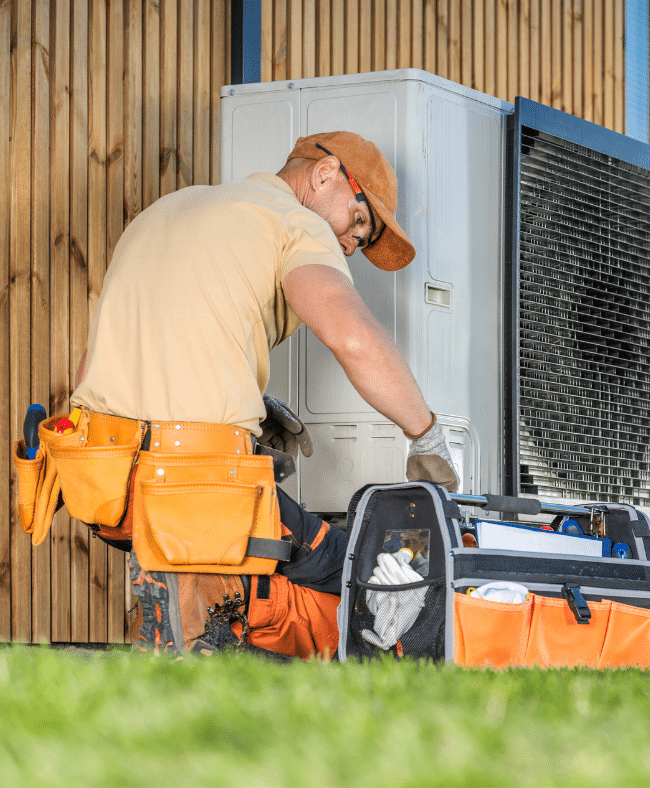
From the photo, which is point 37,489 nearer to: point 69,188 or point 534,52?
point 69,188

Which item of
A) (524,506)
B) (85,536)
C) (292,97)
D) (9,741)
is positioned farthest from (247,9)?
(9,741)

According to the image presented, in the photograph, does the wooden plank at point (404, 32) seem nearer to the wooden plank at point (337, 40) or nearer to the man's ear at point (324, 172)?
the wooden plank at point (337, 40)

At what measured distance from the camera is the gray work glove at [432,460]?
2506mm

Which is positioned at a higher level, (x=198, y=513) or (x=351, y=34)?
(x=351, y=34)

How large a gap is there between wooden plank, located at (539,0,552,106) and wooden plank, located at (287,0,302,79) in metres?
1.47

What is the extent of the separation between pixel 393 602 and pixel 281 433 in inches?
34.4

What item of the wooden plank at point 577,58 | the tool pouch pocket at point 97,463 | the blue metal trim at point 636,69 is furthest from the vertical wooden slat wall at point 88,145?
the tool pouch pocket at point 97,463

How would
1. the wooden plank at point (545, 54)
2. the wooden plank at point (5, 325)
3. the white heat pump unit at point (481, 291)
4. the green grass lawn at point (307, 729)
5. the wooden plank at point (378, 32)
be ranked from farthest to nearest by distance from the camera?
the wooden plank at point (545, 54)
the wooden plank at point (378, 32)
the wooden plank at point (5, 325)
the white heat pump unit at point (481, 291)
the green grass lawn at point (307, 729)

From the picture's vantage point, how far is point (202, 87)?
4523mm

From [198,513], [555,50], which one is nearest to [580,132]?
[555,50]

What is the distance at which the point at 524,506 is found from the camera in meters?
2.36

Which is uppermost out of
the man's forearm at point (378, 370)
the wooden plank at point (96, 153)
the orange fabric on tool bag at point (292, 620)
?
the wooden plank at point (96, 153)

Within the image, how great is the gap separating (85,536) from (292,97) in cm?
215

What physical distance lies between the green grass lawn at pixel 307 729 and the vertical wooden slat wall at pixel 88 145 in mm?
2971
